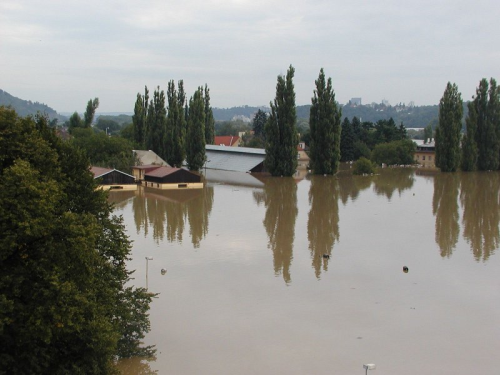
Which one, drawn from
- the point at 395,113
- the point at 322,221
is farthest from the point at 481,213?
the point at 395,113

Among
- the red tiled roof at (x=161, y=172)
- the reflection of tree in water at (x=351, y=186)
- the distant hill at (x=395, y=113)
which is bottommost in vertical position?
the reflection of tree in water at (x=351, y=186)

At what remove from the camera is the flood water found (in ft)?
28.7

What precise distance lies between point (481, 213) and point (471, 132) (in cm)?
1840

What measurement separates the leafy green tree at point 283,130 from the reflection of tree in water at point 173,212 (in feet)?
21.4

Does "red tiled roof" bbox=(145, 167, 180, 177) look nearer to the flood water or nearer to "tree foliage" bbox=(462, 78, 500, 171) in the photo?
the flood water

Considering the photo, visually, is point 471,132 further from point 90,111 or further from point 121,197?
point 90,111

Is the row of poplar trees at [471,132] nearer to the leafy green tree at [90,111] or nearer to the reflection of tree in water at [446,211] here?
the reflection of tree in water at [446,211]

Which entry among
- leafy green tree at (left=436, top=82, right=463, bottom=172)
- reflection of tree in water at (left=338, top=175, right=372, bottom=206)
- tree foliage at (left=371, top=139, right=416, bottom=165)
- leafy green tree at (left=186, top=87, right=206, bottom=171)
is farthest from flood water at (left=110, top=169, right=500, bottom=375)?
tree foliage at (left=371, top=139, right=416, bottom=165)

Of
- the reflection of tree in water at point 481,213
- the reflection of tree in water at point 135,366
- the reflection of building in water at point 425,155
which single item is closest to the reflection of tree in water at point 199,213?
the reflection of tree in water at point 135,366

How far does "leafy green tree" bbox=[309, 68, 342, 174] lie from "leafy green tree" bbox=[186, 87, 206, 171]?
6703 millimetres

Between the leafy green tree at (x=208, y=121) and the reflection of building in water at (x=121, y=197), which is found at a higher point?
the leafy green tree at (x=208, y=121)

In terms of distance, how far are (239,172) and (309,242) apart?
22389mm

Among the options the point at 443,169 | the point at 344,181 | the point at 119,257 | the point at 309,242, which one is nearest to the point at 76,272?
the point at 119,257

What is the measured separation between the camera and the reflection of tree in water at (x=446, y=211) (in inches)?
653
